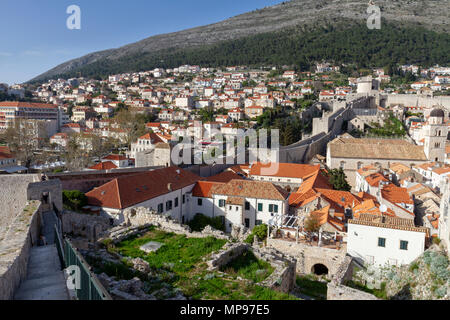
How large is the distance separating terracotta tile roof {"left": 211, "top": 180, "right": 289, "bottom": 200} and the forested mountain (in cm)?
9722

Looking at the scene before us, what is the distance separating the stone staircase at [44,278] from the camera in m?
6.14

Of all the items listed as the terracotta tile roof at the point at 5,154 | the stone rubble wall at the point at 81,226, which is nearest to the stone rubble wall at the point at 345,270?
the stone rubble wall at the point at 81,226

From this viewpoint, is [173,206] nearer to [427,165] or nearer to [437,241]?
[437,241]

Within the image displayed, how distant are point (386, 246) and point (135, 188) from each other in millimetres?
13031

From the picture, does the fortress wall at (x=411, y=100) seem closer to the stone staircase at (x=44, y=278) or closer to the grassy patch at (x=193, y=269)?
the grassy patch at (x=193, y=269)

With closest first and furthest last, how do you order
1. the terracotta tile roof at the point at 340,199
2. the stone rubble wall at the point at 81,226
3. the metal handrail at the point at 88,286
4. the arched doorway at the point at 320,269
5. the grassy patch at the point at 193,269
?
the metal handrail at the point at 88,286, the grassy patch at the point at 193,269, the stone rubble wall at the point at 81,226, the arched doorway at the point at 320,269, the terracotta tile roof at the point at 340,199

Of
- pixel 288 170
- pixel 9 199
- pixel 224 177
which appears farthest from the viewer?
pixel 288 170

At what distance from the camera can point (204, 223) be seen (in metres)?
21.3

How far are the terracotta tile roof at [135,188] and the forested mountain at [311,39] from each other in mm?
98363

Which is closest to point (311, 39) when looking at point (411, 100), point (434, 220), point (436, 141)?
point (411, 100)

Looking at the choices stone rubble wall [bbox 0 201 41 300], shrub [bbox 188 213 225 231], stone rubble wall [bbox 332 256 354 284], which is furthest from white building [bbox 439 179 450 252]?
stone rubble wall [bbox 0 201 41 300]

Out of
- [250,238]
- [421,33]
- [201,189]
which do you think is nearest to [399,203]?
[250,238]

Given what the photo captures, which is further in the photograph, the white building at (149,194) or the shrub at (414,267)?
the white building at (149,194)

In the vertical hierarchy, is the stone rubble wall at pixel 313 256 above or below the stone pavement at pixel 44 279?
below
